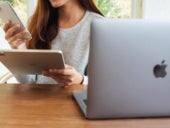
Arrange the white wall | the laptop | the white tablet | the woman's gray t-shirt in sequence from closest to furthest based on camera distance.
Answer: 1. the laptop
2. the white tablet
3. the woman's gray t-shirt
4. the white wall

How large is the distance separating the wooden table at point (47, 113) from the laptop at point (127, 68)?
28mm

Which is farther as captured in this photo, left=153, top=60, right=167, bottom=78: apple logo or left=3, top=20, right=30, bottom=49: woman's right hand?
left=3, top=20, right=30, bottom=49: woman's right hand

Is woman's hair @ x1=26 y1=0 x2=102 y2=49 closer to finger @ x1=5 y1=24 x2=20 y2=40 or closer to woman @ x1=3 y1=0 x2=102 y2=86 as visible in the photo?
woman @ x1=3 y1=0 x2=102 y2=86

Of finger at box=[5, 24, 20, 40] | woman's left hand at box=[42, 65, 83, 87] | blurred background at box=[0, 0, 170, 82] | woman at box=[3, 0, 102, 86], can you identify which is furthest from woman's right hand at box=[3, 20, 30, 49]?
blurred background at box=[0, 0, 170, 82]

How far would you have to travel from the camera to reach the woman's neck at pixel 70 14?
1.56 meters

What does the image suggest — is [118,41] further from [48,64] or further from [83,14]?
[83,14]

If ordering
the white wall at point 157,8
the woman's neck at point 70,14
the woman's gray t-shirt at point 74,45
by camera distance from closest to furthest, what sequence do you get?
the woman's gray t-shirt at point 74,45
the woman's neck at point 70,14
the white wall at point 157,8

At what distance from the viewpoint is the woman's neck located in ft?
5.11

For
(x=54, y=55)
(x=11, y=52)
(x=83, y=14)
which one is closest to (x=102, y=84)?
(x=54, y=55)

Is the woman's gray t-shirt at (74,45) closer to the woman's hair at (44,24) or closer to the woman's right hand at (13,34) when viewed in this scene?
the woman's hair at (44,24)

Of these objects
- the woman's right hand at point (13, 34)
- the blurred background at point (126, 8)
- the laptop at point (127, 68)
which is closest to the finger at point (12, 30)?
the woman's right hand at point (13, 34)

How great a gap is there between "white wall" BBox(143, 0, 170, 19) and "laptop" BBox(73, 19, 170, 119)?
1.64 meters

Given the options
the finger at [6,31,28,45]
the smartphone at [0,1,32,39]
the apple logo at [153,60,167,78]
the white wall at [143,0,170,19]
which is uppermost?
the smartphone at [0,1,32,39]

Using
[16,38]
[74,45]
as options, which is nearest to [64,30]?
[74,45]
